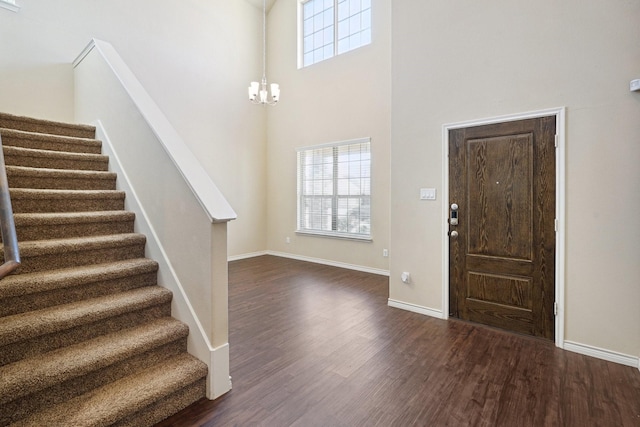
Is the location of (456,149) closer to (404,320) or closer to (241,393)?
(404,320)

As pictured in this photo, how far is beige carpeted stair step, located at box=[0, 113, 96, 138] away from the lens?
9.50ft

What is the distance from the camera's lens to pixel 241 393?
1.96 m

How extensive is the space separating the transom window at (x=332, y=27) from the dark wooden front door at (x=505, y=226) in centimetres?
330

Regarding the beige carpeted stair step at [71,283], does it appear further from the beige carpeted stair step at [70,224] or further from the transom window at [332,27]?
the transom window at [332,27]

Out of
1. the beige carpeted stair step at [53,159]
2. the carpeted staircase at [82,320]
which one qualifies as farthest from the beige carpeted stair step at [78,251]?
the beige carpeted stair step at [53,159]

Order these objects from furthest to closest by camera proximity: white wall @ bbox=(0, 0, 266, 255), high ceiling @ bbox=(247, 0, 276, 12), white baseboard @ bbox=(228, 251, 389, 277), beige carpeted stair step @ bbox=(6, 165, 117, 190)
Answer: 1. high ceiling @ bbox=(247, 0, 276, 12)
2. white baseboard @ bbox=(228, 251, 389, 277)
3. white wall @ bbox=(0, 0, 266, 255)
4. beige carpeted stair step @ bbox=(6, 165, 117, 190)

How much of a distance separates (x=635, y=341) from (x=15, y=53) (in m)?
6.88

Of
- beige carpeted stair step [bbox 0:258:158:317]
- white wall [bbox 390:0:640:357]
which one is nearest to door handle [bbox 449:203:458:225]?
white wall [bbox 390:0:640:357]

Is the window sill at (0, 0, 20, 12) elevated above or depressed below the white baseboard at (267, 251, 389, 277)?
above

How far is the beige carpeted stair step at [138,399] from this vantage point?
1.45m

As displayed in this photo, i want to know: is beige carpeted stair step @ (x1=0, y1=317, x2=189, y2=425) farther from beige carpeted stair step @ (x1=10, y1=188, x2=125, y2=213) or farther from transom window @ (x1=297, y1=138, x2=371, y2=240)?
transom window @ (x1=297, y1=138, x2=371, y2=240)

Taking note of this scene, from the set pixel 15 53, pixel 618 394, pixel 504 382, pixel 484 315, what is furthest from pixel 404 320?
pixel 15 53

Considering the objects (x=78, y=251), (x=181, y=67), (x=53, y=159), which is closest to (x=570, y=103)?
(x=78, y=251)

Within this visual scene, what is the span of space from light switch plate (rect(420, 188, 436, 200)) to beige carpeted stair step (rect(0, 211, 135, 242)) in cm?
274
